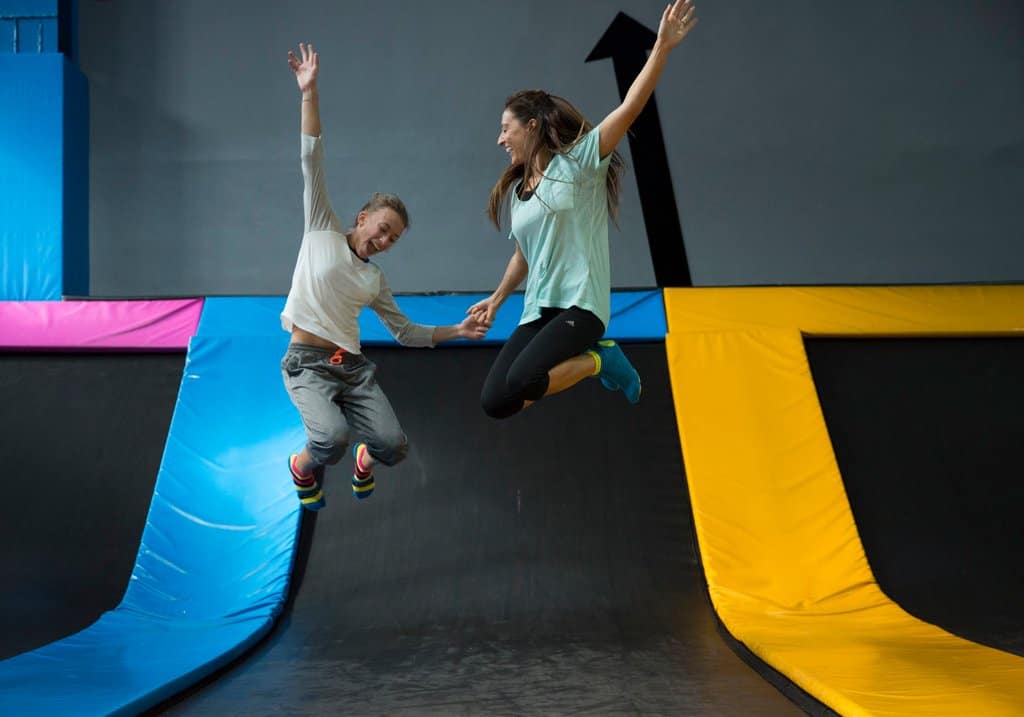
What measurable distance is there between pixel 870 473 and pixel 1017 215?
2.29 m

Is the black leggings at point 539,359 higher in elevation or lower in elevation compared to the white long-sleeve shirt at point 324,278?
lower

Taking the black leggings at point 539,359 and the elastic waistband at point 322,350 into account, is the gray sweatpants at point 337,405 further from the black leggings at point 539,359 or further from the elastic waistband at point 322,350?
the black leggings at point 539,359

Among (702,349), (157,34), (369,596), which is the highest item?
(157,34)

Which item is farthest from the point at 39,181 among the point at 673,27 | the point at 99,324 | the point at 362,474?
the point at 673,27

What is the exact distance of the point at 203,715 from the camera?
6.88 ft

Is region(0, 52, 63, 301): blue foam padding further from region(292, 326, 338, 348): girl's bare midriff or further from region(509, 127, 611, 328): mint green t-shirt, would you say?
region(509, 127, 611, 328): mint green t-shirt

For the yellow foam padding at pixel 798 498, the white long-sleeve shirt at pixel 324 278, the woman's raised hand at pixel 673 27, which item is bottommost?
the yellow foam padding at pixel 798 498

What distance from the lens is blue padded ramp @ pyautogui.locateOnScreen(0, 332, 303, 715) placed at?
2.41m

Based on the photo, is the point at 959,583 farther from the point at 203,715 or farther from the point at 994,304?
the point at 203,715

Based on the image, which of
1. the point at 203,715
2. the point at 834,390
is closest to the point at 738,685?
the point at 203,715

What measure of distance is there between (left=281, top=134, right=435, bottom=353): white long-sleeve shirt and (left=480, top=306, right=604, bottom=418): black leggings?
2.00 feet

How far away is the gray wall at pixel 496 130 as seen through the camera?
499 centimetres

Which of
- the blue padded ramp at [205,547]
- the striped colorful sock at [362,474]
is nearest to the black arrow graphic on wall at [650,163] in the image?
the blue padded ramp at [205,547]

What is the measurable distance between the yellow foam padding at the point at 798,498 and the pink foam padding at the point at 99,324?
2.17 m
